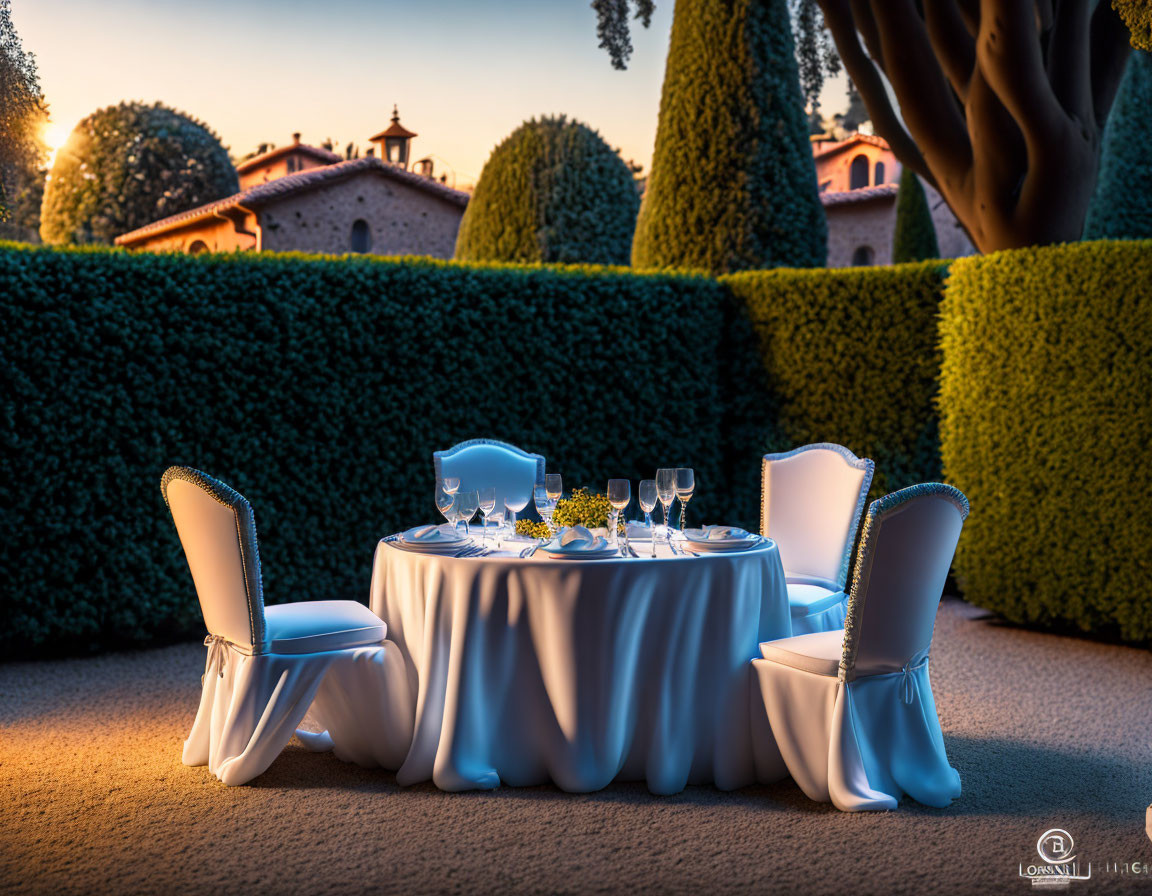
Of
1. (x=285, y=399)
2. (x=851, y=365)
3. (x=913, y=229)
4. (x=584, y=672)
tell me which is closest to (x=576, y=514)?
(x=584, y=672)

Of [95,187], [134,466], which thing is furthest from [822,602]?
[95,187]

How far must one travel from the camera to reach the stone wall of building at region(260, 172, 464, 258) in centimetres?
2005

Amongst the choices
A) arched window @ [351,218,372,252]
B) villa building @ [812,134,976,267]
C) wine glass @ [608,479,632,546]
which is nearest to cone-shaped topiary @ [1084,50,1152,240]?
villa building @ [812,134,976,267]

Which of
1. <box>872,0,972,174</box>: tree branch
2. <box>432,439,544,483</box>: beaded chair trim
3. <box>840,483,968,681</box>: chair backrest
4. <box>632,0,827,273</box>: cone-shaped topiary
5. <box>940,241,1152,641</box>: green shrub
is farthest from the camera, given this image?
<box>632,0,827,273</box>: cone-shaped topiary

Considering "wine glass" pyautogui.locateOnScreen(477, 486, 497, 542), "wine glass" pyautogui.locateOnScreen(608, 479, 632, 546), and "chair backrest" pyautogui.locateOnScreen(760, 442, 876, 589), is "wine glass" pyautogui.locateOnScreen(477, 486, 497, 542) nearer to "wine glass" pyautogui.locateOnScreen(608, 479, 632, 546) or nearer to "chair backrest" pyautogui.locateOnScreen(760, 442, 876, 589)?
"wine glass" pyautogui.locateOnScreen(608, 479, 632, 546)

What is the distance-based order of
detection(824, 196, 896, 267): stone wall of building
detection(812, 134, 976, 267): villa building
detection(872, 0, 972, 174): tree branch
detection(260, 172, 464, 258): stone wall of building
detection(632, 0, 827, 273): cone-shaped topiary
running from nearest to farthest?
detection(872, 0, 972, 174): tree branch < detection(632, 0, 827, 273): cone-shaped topiary < detection(260, 172, 464, 258): stone wall of building < detection(812, 134, 976, 267): villa building < detection(824, 196, 896, 267): stone wall of building

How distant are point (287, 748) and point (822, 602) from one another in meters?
2.38

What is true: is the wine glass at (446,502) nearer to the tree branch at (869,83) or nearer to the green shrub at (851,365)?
the green shrub at (851,365)

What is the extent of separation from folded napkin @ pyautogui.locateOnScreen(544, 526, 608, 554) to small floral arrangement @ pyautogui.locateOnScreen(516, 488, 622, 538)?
0.34 m

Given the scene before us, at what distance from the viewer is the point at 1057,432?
6527 mm

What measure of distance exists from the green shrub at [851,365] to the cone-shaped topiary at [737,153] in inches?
59.4

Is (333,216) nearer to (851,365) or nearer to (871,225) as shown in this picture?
(871,225)

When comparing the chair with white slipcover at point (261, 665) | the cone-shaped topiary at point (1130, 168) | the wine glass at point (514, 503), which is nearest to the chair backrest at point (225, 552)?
the chair with white slipcover at point (261, 665)

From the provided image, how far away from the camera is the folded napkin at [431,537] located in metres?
4.14
